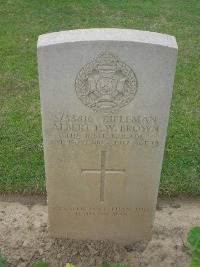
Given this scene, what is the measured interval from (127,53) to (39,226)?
188cm

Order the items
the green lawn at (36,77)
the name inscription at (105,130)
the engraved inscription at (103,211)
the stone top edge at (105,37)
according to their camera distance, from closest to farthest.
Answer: the stone top edge at (105,37) → the name inscription at (105,130) → the engraved inscription at (103,211) → the green lawn at (36,77)

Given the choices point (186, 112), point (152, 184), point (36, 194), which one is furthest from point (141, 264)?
point (186, 112)

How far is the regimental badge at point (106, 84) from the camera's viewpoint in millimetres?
3006

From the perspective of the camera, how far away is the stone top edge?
9.61 feet

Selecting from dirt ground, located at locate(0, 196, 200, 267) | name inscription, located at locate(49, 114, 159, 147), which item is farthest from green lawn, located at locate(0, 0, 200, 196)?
name inscription, located at locate(49, 114, 159, 147)

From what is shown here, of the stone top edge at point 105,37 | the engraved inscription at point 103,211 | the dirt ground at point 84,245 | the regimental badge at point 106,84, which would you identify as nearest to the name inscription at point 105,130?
the regimental badge at point 106,84

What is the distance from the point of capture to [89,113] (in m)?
3.23

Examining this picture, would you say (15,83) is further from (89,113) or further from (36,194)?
(89,113)

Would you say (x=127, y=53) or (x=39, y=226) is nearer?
(x=127, y=53)

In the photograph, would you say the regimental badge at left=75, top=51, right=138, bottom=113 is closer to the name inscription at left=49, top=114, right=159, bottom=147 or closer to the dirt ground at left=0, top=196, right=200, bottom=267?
the name inscription at left=49, top=114, right=159, bottom=147

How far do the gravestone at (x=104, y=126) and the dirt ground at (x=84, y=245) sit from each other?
108 millimetres

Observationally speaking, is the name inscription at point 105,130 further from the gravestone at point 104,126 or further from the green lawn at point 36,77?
the green lawn at point 36,77

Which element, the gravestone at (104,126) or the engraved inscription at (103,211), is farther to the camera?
the engraved inscription at (103,211)

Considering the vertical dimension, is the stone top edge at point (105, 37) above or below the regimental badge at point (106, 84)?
above
